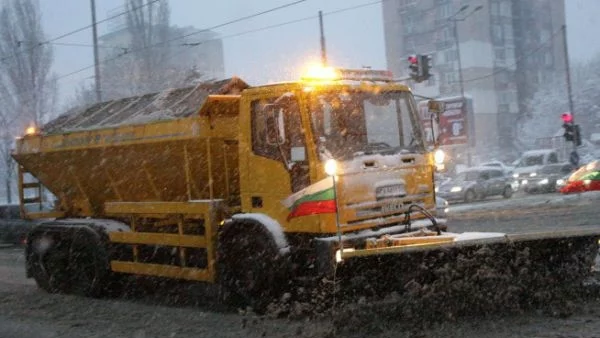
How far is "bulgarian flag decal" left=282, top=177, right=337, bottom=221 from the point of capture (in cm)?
788

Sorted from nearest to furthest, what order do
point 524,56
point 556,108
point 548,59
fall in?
point 556,108, point 524,56, point 548,59

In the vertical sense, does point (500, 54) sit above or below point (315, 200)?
above

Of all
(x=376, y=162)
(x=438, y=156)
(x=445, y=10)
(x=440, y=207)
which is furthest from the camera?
(x=445, y=10)

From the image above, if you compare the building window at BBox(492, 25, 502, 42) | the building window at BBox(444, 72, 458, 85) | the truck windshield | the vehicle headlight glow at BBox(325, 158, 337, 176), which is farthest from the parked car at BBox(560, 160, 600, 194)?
the building window at BBox(492, 25, 502, 42)

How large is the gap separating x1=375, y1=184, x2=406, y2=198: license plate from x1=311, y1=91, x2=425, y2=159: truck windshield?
0.41m

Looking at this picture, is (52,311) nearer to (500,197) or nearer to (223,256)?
(223,256)

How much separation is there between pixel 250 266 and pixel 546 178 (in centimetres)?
2730

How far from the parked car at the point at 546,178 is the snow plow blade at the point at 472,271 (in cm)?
2617

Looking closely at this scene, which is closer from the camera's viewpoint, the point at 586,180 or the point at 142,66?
the point at 586,180

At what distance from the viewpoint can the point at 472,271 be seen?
301 inches

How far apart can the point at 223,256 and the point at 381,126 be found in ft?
7.98

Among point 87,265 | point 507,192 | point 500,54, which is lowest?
point 507,192

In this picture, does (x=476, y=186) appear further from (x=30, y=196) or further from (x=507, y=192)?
(x=30, y=196)

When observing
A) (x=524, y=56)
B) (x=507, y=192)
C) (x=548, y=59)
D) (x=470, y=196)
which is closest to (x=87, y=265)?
(x=470, y=196)
